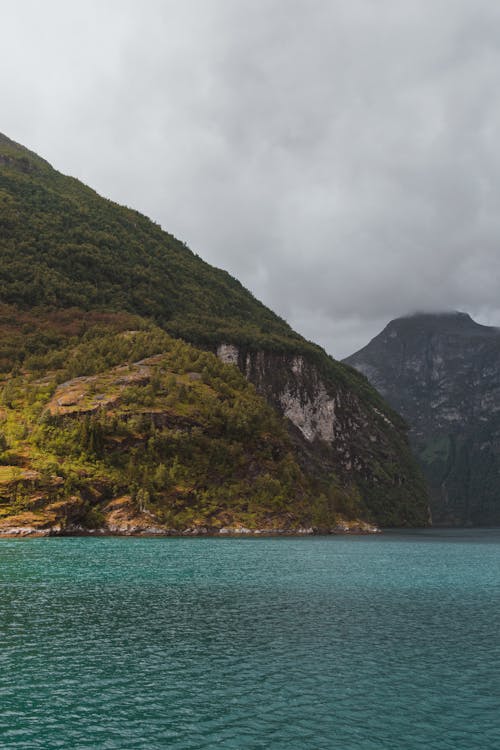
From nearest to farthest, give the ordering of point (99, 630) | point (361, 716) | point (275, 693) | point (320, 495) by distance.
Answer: point (361, 716) < point (275, 693) < point (99, 630) < point (320, 495)

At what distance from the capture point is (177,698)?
26078mm

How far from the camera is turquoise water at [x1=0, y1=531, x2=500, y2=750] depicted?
22703mm

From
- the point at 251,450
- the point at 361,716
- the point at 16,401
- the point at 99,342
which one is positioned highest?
the point at 99,342

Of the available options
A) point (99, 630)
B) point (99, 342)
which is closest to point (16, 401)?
point (99, 342)

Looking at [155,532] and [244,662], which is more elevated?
[155,532]

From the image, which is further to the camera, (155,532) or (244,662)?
(155,532)

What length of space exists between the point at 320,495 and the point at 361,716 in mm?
158422

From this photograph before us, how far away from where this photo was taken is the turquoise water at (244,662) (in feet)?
74.5

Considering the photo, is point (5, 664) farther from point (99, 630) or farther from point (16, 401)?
point (16, 401)

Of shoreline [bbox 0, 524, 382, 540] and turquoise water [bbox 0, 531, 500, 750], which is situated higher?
shoreline [bbox 0, 524, 382, 540]

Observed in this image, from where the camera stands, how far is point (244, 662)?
103 feet

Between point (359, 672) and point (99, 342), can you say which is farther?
point (99, 342)

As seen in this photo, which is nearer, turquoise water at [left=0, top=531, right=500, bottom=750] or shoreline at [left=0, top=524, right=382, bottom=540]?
turquoise water at [left=0, top=531, right=500, bottom=750]

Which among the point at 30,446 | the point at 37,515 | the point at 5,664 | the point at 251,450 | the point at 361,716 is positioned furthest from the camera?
the point at 251,450
